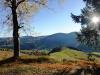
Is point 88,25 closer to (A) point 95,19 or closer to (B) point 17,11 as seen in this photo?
(A) point 95,19

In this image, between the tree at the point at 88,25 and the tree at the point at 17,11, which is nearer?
the tree at the point at 17,11

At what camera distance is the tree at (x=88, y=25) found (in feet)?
155

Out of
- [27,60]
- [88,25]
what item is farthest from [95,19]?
[27,60]

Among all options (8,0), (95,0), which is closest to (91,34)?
(95,0)

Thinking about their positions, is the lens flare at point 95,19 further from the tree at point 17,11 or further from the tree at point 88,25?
the tree at point 17,11

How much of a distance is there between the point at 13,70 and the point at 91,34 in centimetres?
2493

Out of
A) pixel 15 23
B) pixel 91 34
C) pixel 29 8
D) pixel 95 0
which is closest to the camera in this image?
pixel 15 23

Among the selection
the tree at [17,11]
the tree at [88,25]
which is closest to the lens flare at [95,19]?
the tree at [88,25]

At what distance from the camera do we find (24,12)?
124 ft

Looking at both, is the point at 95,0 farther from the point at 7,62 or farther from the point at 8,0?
the point at 7,62

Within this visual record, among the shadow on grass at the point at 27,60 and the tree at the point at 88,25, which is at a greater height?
the tree at the point at 88,25

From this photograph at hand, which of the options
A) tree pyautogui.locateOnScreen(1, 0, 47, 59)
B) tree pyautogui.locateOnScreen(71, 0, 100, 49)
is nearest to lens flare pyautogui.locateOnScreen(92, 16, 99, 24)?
tree pyautogui.locateOnScreen(71, 0, 100, 49)

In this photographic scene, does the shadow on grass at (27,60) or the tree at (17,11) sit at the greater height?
the tree at (17,11)

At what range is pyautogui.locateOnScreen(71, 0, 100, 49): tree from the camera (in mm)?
47287
